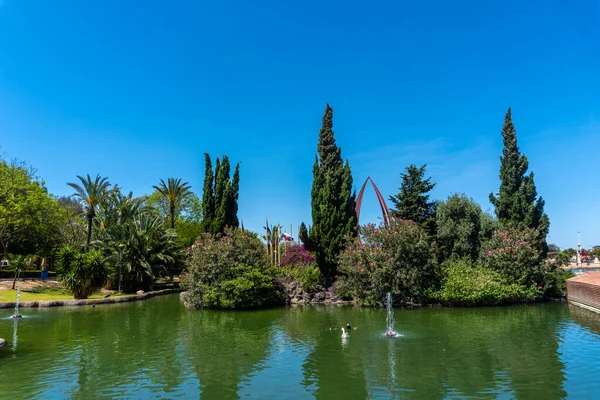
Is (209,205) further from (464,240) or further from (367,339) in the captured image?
(367,339)

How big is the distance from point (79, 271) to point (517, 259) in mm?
29822

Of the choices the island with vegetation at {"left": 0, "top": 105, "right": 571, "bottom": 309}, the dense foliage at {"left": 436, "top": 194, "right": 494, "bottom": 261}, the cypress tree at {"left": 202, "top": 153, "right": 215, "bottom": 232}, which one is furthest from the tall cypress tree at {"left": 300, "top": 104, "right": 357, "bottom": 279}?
the cypress tree at {"left": 202, "top": 153, "right": 215, "bottom": 232}

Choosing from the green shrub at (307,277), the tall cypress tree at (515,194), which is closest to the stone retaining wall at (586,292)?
the tall cypress tree at (515,194)

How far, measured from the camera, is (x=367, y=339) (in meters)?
15.0

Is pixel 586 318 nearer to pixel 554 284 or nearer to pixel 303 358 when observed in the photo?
pixel 554 284

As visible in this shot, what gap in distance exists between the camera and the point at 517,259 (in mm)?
25781

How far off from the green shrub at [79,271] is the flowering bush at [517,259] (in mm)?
27617

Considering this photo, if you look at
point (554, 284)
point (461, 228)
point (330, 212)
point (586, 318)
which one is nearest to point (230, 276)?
point (330, 212)

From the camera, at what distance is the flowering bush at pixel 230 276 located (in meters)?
24.9

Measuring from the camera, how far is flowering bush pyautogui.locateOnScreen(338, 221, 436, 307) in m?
24.9

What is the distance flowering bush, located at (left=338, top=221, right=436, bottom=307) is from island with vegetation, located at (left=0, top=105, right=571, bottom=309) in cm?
7

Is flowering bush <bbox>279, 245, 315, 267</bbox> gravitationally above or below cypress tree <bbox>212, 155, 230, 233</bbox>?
below

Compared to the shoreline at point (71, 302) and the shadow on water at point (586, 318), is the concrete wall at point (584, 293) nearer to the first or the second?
the shadow on water at point (586, 318)

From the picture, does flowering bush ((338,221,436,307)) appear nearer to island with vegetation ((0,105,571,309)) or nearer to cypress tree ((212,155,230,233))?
island with vegetation ((0,105,571,309))
